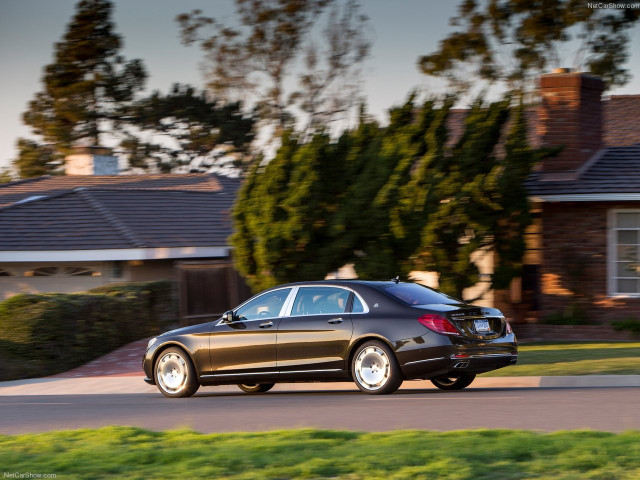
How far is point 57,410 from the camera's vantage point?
1241cm

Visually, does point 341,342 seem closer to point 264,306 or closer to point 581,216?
point 264,306

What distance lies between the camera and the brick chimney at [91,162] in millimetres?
35438

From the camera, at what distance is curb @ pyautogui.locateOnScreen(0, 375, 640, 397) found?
44.5 feet

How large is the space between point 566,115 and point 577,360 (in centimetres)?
728

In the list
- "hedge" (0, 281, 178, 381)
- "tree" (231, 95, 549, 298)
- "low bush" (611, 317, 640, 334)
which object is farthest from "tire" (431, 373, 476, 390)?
"hedge" (0, 281, 178, 381)

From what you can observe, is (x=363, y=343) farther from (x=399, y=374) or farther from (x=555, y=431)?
(x=555, y=431)

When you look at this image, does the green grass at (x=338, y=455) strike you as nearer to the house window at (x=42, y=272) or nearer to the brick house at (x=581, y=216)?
the brick house at (x=581, y=216)

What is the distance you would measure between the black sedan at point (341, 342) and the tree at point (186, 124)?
3483cm

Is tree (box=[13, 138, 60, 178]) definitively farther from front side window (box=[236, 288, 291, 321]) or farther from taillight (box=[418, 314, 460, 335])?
taillight (box=[418, 314, 460, 335])

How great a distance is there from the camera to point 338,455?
7496 millimetres

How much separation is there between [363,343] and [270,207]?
6384 mm

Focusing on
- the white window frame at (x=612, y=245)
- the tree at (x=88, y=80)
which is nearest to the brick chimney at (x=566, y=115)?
the white window frame at (x=612, y=245)

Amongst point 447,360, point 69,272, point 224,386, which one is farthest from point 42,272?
point 447,360

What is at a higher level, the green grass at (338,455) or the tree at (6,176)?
the tree at (6,176)
